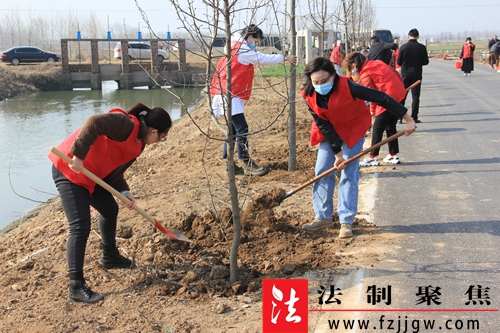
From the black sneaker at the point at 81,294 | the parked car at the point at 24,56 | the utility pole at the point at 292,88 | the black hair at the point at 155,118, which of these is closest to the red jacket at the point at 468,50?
the utility pole at the point at 292,88

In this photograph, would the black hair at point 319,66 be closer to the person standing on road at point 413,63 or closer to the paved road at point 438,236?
the paved road at point 438,236

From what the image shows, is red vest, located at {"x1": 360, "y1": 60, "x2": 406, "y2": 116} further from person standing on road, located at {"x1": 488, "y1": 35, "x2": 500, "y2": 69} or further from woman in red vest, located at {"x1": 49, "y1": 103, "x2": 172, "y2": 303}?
person standing on road, located at {"x1": 488, "y1": 35, "x2": 500, "y2": 69}

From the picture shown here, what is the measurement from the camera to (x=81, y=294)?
12.9 ft

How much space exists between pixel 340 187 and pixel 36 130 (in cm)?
1516

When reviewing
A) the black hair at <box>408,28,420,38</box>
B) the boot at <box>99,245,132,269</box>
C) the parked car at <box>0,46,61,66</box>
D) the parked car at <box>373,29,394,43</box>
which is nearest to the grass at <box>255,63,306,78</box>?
the black hair at <box>408,28,420,38</box>

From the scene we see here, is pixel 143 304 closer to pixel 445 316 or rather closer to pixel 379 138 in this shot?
pixel 445 316

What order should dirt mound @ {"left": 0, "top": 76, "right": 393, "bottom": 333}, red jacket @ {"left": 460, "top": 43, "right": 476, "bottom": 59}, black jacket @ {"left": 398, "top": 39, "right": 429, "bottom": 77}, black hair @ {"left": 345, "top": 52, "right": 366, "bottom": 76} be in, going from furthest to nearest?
red jacket @ {"left": 460, "top": 43, "right": 476, "bottom": 59}
black jacket @ {"left": 398, "top": 39, "right": 429, "bottom": 77}
black hair @ {"left": 345, "top": 52, "right": 366, "bottom": 76}
dirt mound @ {"left": 0, "top": 76, "right": 393, "bottom": 333}

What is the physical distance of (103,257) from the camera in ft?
14.9

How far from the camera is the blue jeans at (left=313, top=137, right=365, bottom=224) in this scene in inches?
189

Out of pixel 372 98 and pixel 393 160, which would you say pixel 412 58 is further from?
pixel 372 98

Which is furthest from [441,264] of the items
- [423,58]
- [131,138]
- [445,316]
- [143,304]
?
[423,58]

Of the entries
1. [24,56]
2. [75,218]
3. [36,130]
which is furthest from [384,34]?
[75,218]

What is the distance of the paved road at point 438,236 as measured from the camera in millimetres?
3404

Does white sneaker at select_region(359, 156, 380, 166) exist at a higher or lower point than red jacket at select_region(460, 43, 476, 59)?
lower
